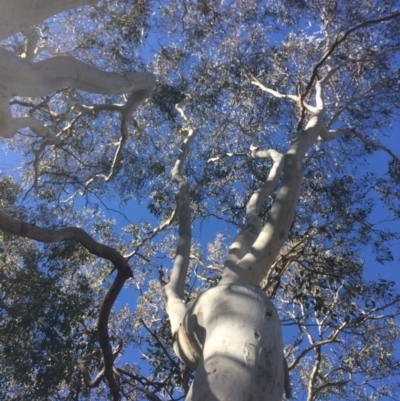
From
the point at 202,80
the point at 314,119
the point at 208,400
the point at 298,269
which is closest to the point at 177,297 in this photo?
the point at 208,400

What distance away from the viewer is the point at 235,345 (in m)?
2.15

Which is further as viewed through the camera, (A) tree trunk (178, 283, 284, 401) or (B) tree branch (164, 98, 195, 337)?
(B) tree branch (164, 98, 195, 337)

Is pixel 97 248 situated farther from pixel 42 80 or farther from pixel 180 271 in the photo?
pixel 42 80

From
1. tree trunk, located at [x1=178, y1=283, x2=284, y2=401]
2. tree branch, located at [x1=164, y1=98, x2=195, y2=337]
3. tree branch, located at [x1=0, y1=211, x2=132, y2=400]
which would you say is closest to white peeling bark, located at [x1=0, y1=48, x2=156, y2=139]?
tree branch, located at [x1=0, y1=211, x2=132, y2=400]

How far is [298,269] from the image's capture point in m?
6.71

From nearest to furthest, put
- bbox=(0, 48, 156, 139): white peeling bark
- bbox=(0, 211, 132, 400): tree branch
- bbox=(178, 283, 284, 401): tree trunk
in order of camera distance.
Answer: bbox=(178, 283, 284, 401): tree trunk
bbox=(0, 48, 156, 139): white peeling bark
bbox=(0, 211, 132, 400): tree branch

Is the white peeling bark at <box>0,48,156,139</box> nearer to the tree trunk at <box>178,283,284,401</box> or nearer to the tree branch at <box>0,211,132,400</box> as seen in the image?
the tree branch at <box>0,211,132,400</box>

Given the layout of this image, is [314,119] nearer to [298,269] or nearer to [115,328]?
[298,269]

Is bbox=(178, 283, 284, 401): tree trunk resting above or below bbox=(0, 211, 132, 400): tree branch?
Result: below

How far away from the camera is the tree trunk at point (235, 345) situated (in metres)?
2.00

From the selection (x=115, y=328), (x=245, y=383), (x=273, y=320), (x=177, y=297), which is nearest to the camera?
(x=245, y=383)

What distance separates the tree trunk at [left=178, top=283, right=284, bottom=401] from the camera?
200 centimetres

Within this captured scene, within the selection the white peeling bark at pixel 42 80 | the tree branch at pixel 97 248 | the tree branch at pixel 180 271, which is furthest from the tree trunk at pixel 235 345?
the white peeling bark at pixel 42 80

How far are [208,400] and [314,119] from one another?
338 cm
